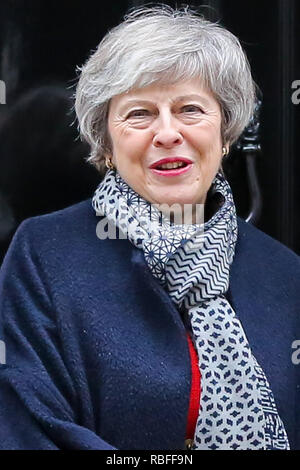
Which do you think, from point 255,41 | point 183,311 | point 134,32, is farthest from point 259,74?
point 183,311

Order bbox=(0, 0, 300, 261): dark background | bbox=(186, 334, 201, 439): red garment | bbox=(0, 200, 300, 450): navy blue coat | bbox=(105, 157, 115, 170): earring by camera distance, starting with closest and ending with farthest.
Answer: bbox=(0, 200, 300, 450): navy blue coat
bbox=(186, 334, 201, 439): red garment
bbox=(105, 157, 115, 170): earring
bbox=(0, 0, 300, 261): dark background

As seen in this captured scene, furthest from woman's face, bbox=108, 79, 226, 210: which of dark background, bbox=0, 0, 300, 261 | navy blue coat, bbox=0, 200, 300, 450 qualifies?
dark background, bbox=0, 0, 300, 261

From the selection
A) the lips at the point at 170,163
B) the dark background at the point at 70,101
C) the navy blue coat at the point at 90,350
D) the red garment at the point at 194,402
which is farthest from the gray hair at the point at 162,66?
the red garment at the point at 194,402

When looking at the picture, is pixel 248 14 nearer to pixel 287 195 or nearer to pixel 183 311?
pixel 287 195

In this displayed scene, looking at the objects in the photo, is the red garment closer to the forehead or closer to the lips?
the lips

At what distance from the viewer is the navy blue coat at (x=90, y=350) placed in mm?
1885

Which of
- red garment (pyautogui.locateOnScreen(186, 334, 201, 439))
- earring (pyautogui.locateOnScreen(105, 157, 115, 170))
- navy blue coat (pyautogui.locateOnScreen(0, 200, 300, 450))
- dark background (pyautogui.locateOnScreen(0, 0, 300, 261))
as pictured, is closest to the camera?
navy blue coat (pyautogui.locateOnScreen(0, 200, 300, 450))

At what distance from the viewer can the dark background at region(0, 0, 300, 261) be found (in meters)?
2.53

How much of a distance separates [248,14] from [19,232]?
950mm

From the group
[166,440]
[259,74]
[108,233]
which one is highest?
[259,74]

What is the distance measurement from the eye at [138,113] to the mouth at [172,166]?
3.9 inches

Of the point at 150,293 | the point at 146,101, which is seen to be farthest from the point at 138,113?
the point at 150,293

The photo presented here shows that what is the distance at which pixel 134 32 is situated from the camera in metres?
2.06

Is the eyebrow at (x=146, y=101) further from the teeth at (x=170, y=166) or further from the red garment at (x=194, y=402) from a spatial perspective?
the red garment at (x=194, y=402)
